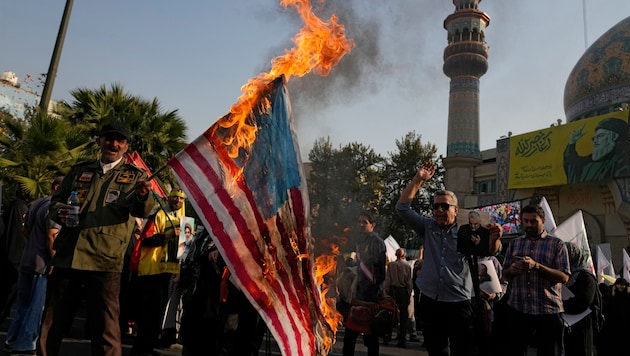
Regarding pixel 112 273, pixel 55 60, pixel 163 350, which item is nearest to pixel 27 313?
pixel 163 350

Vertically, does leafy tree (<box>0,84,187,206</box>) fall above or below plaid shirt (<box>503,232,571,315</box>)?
above

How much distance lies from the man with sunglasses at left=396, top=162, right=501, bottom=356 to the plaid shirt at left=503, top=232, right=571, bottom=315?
0.73 meters

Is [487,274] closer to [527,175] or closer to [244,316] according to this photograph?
[244,316]

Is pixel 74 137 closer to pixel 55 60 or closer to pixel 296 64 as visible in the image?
pixel 55 60

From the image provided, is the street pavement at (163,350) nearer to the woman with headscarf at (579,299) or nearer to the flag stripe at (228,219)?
the flag stripe at (228,219)

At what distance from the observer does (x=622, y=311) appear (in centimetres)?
747

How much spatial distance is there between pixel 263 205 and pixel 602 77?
3426 cm

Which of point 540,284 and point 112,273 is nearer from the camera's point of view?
point 112,273

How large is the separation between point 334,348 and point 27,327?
411 centimetres

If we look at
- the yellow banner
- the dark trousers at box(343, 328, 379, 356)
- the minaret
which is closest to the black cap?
the dark trousers at box(343, 328, 379, 356)

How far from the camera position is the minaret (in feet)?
135

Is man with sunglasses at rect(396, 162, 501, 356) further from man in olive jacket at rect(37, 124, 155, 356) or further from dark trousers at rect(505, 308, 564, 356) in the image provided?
man in olive jacket at rect(37, 124, 155, 356)

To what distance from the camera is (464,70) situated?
43938 millimetres

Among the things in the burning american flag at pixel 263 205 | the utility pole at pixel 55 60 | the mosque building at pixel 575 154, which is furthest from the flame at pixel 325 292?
the mosque building at pixel 575 154
